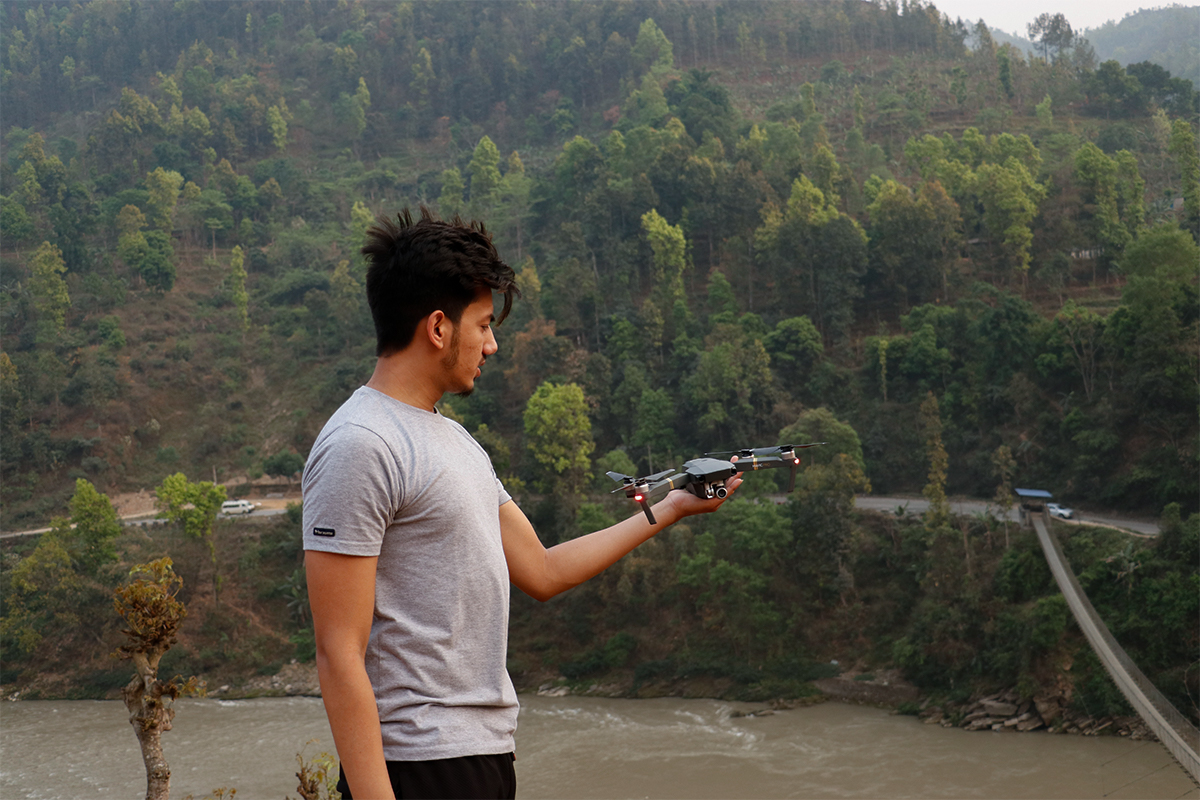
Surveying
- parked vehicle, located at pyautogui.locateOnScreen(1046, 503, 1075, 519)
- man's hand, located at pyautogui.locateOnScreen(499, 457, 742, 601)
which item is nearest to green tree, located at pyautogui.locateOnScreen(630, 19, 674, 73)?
parked vehicle, located at pyautogui.locateOnScreen(1046, 503, 1075, 519)

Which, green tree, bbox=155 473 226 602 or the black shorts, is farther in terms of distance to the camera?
green tree, bbox=155 473 226 602

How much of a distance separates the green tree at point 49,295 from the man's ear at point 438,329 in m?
31.1

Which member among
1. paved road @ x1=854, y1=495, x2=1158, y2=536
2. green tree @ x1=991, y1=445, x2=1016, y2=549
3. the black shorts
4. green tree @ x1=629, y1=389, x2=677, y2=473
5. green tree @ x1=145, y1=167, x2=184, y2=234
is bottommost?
paved road @ x1=854, y1=495, x2=1158, y2=536

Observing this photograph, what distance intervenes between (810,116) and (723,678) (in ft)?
73.2

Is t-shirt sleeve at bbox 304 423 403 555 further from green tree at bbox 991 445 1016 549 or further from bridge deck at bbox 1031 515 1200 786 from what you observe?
green tree at bbox 991 445 1016 549

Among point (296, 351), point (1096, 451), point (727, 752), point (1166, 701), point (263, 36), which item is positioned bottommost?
point (727, 752)

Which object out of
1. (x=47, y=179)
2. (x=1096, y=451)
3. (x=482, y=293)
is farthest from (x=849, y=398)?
(x=47, y=179)

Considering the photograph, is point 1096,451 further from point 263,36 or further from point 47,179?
point 263,36

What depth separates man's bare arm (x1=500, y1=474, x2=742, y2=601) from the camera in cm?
163

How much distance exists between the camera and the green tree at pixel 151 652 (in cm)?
693

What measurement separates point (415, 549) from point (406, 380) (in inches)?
9.4

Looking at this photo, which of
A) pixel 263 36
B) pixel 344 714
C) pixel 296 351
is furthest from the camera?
pixel 263 36

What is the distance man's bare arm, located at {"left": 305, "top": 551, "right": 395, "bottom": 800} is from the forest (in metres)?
15.9

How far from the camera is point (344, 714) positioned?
1.24 m
